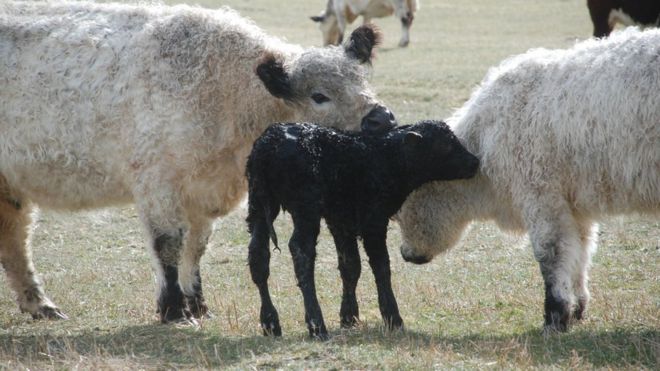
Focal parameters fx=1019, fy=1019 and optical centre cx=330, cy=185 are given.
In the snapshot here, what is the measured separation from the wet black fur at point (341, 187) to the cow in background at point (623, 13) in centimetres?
1174

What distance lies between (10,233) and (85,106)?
5.56ft

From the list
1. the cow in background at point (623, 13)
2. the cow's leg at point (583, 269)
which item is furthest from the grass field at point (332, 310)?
the cow in background at point (623, 13)

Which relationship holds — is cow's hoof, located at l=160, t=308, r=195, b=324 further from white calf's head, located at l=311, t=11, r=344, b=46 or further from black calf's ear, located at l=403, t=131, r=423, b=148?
white calf's head, located at l=311, t=11, r=344, b=46

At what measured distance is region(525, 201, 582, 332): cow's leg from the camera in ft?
24.2

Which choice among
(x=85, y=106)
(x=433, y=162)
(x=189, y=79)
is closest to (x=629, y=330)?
(x=433, y=162)

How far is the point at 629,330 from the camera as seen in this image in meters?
7.20

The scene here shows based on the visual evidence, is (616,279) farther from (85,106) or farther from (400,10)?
(400,10)

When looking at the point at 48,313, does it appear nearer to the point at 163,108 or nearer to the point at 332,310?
the point at 163,108

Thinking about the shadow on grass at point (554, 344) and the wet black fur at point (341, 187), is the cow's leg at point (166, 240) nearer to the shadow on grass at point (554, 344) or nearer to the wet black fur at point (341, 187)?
the wet black fur at point (341, 187)

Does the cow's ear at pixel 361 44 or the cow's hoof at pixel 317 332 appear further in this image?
the cow's ear at pixel 361 44

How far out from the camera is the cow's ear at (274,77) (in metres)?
7.88

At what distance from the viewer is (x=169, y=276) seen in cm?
820

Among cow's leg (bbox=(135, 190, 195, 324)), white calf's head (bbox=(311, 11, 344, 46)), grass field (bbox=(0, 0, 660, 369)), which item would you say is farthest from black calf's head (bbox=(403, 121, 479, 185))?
white calf's head (bbox=(311, 11, 344, 46))

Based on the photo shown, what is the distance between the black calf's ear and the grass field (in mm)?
1360
